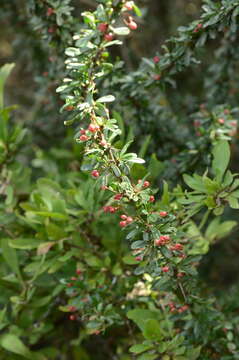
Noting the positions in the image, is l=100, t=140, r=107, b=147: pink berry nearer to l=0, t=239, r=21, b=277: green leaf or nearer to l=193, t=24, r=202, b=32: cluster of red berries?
l=193, t=24, r=202, b=32: cluster of red berries

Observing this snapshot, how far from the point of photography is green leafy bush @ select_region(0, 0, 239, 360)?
100 cm

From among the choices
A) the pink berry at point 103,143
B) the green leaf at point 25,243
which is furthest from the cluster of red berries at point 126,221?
the green leaf at point 25,243

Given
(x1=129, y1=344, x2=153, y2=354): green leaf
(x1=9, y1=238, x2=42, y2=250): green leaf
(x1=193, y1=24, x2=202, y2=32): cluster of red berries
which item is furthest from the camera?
(x1=9, y1=238, x2=42, y2=250): green leaf

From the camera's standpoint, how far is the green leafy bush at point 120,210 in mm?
1001

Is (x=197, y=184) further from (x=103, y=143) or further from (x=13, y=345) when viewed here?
(x=13, y=345)

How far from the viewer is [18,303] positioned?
1.31 m

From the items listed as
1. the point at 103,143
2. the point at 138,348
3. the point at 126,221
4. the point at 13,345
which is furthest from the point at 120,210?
the point at 13,345

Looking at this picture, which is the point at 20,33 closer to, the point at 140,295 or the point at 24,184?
the point at 24,184

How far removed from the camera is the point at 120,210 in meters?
1.08

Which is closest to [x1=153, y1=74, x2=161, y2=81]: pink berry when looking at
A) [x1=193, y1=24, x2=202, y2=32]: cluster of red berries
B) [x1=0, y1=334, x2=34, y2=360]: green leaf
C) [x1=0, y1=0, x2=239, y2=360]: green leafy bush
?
[x1=0, y1=0, x2=239, y2=360]: green leafy bush

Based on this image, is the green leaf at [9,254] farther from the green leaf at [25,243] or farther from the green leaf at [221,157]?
the green leaf at [221,157]

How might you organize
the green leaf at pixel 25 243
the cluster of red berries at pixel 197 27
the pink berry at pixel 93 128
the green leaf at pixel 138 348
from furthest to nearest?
the green leaf at pixel 25 243 → the cluster of red berries at pixel 197 27 → the green leaf at pixel 138 348 → the pink berry at pixel 93 128

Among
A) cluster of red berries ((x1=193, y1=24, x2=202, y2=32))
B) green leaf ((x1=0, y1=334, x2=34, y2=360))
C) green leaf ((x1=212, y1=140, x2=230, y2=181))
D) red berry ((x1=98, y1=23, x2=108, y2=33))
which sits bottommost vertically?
green leaf ((x1=0, y1=334, x2=34, y2=360))

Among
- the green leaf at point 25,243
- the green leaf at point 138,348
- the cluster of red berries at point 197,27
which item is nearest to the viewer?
the green leaf at point 138,348
